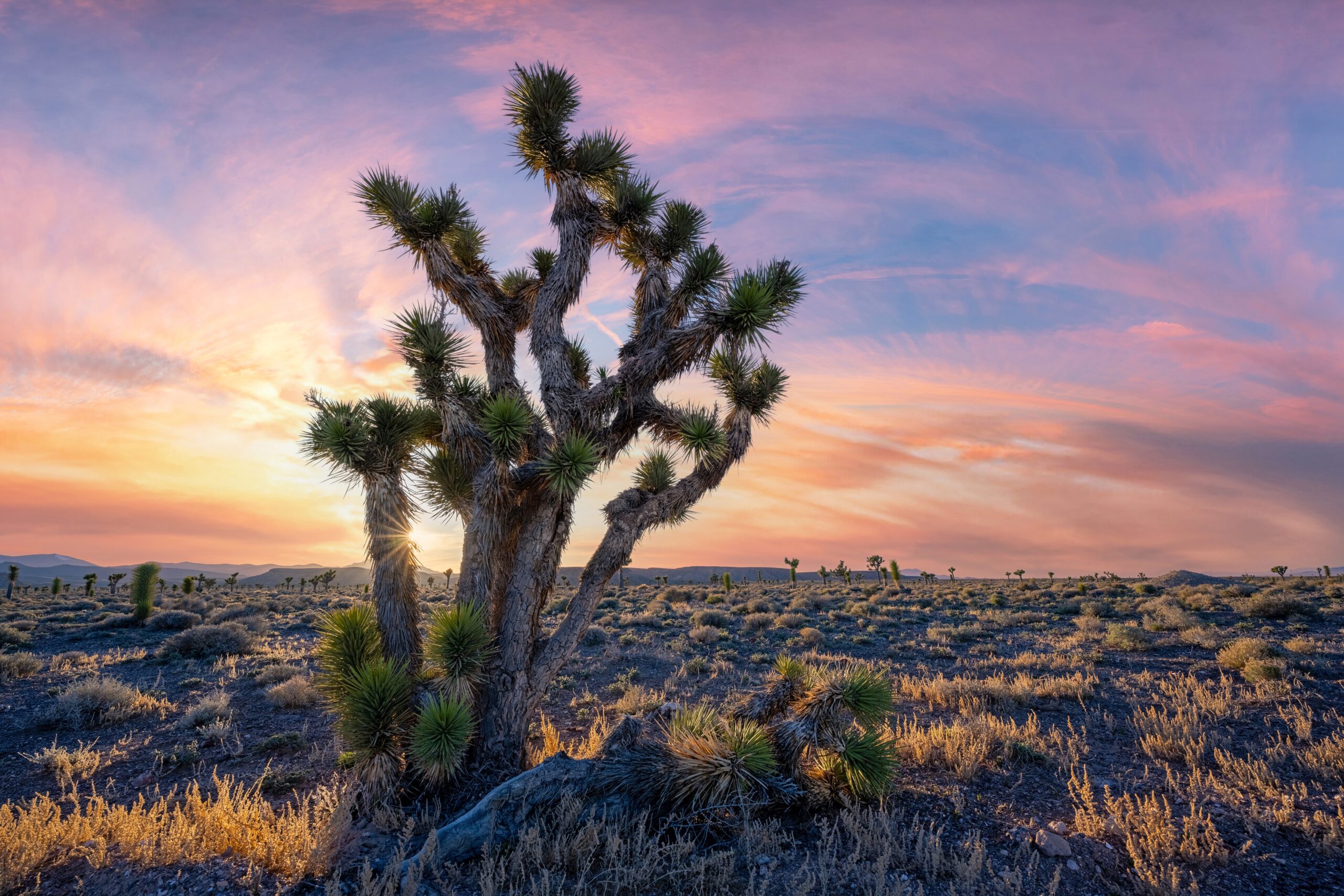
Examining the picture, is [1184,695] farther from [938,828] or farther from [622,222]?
[622,222]

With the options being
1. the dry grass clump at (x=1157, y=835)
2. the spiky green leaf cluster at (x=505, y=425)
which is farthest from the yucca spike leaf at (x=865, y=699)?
the spiky green leaf cluster at (x=505, y=425)

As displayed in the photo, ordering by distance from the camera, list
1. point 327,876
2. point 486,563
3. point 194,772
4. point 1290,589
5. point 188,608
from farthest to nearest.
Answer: point 1290,589
point 188,608
point 194,772
point 486,563
point 327,876

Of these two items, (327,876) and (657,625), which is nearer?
(327,876)

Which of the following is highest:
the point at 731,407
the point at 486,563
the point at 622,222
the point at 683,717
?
the point at 622,222

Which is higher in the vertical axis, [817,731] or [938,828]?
[817,731]

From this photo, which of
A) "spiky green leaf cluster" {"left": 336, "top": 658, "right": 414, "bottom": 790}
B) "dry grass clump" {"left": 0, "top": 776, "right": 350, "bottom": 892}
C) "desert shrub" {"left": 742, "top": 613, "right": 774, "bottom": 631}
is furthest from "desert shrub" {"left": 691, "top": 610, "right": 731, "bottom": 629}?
"dry grass clump" {"left": 0, "top": 776, "right": 350, "bottom": 892}

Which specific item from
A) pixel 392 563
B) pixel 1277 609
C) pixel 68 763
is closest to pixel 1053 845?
pixel 392 563

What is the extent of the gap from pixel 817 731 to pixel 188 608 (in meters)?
31.3

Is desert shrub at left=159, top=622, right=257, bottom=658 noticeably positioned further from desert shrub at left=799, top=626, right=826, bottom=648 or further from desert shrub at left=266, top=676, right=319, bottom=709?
desert shrub at left=799, top=626, right=826, bottom=648

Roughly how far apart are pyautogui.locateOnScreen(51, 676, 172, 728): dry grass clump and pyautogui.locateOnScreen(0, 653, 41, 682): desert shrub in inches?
164

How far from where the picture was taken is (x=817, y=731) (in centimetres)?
656

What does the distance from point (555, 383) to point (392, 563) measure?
10.2 ft

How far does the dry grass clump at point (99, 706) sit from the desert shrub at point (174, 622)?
12789 mm

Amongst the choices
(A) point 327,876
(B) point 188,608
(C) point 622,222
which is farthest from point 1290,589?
(B) point 188,608
